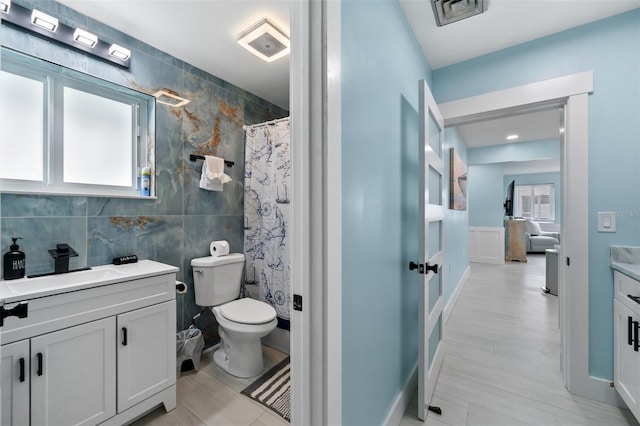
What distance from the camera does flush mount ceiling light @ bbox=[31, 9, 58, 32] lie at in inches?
57.6

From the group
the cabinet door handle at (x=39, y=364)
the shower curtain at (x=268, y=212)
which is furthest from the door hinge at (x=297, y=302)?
the shower curtain at (x=268, y=212)

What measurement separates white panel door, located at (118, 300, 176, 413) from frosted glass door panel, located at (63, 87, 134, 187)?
3.36 ft

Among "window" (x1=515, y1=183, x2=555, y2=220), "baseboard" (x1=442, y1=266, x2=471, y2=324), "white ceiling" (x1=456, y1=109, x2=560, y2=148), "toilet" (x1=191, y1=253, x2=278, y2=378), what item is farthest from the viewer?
"window" (x1=515, y1=183, x2=555, y2=220)

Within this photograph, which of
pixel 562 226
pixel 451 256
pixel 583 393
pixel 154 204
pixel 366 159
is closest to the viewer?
pixel 366 159

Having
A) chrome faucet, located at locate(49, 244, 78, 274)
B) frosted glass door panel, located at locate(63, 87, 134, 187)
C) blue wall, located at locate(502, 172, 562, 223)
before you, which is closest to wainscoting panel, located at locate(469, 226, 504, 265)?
blue wall, located at locate(502, 172, 562, 223)

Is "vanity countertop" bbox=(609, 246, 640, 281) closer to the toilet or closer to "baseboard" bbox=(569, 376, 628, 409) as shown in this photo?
"baseboard" bbox=(569, 376, 628, 409)

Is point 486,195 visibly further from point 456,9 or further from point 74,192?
point 74,192

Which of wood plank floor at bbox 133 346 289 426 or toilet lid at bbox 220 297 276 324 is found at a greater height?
toilet lid at bbox 220 297 276 324

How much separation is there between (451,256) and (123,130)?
359 centimetres

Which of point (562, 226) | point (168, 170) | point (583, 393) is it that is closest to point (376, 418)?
point (583, 393)

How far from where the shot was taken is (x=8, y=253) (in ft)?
4.52

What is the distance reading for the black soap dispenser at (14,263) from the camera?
1.37m

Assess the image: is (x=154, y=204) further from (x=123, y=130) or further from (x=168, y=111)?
(x=168, y=111)

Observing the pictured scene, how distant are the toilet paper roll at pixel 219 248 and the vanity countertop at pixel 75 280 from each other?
50 centimetres
